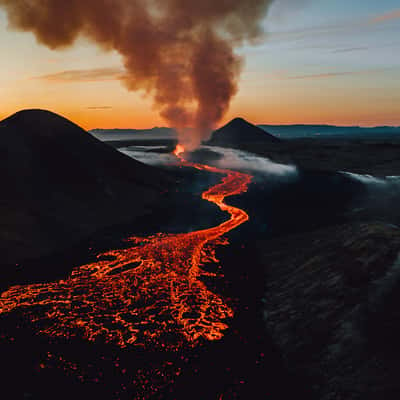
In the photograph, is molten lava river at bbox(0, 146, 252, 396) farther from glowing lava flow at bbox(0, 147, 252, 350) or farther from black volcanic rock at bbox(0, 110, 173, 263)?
black volcanic rock at bbox(0, 110, 173, 263)

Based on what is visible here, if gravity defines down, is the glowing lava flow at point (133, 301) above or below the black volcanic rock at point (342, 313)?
below

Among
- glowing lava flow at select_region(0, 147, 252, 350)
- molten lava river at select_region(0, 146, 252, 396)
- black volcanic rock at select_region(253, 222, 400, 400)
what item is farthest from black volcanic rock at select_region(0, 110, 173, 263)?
black volcanic rock at select_region(253, 222, 400, 400)

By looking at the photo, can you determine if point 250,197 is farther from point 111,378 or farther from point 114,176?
point 111,378

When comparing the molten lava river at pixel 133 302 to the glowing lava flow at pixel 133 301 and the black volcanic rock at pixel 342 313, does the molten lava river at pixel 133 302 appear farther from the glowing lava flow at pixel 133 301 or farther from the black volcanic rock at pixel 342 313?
the black volcanic rock at pixel 342 313

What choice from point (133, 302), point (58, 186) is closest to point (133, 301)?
point (133, 302)

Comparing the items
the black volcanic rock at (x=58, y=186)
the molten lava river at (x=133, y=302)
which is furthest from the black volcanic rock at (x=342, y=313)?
the black volcanic rock at (x=58, y=186)

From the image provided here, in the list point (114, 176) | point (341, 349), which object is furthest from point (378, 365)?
point (114, 176)

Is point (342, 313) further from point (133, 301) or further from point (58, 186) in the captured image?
point (58, 186)
